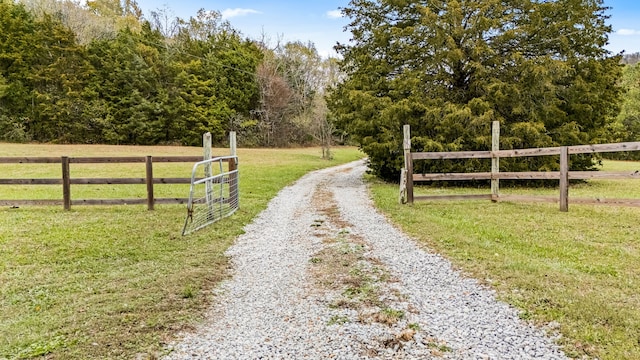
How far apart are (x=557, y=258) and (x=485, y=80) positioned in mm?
10234

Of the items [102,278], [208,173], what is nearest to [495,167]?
[208,173]

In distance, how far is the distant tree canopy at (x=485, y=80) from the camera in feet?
44.0

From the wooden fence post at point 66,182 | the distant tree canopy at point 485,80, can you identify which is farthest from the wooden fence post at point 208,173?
the distant tree canopy at point 485,80

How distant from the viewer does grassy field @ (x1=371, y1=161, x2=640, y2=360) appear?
10.4 ft

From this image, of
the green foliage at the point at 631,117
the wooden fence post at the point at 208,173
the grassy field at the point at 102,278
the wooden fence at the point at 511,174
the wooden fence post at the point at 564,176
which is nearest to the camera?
the grassy field at the point at 102,278

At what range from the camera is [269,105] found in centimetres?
4678

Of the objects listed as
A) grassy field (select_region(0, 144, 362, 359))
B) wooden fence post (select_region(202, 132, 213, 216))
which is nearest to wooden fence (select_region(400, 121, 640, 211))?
grassy field (select_region(0, 144, 362, 359))

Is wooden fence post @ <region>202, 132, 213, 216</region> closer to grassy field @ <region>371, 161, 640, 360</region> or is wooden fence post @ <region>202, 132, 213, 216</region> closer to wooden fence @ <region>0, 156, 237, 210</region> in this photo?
wooden fence @ <region>0, 156, 237, 210</region>

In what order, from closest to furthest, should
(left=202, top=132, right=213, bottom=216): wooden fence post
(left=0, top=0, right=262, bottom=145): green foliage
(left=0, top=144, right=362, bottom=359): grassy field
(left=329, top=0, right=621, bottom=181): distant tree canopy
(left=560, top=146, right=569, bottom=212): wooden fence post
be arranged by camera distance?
(left=0, top=144, right=362, bottom=359): grassy field
(left=202, top=132, right=213, bottom=216): wooden fence post
(left=560, top=146, right=569, bottom=212): wooden fence post
(left=329, top=0, right=621, bottom=181): distant tree canopy
(left=0, top=0, right=262, bottom=145): green foliage

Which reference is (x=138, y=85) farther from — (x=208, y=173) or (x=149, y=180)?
(x=208, y=173)

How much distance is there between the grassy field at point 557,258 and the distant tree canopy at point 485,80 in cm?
490

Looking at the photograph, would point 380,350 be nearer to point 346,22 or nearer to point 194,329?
point 194,329

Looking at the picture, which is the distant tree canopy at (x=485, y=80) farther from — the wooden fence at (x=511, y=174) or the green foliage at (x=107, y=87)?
the green foliage at (x=107, y=87)

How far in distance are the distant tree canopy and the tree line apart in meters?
19.3
